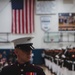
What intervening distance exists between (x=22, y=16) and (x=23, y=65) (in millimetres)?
19778

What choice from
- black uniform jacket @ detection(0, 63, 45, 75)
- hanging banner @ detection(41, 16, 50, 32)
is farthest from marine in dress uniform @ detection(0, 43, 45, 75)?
hanging banner @ detection(41, 16, 50, 32)

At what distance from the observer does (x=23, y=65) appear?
277 cm

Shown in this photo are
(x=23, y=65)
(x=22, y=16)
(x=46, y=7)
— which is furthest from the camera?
(x=22, y=16)

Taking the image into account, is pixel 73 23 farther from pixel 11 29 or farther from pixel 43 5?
pixel 11 29

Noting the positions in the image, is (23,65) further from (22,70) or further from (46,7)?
(46,7)

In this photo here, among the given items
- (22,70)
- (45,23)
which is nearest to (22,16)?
(45,23)

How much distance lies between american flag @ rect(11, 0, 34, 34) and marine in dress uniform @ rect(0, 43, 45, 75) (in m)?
19.5

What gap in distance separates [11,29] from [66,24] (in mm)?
4437

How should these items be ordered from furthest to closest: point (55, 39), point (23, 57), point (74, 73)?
1. point (55, 39)
2. point (74, 73)
3. point (23, 57)

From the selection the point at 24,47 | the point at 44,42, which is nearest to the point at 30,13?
the point at 44,42

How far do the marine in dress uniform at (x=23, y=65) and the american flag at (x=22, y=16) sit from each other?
64.0ft

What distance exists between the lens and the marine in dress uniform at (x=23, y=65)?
109 inches

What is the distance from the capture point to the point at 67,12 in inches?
885

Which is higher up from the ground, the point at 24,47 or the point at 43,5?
the point at 43,5
